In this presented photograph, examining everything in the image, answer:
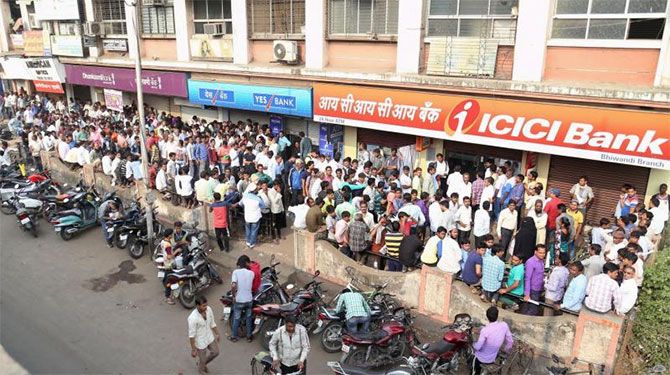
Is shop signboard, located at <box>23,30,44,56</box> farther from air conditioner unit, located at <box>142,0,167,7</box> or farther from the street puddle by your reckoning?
the street puddle

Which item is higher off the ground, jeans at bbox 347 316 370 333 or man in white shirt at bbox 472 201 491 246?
man in white shirt at bbox 472 201 491 246

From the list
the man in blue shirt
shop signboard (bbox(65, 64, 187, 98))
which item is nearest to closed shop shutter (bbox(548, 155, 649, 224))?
the man in blue shirt

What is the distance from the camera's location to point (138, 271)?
1085 cm

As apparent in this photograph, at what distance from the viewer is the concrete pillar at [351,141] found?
1501cm

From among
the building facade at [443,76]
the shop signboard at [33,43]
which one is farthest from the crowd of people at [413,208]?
the shop signboard at [33,43]

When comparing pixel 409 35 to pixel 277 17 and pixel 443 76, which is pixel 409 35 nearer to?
pixel 443 76

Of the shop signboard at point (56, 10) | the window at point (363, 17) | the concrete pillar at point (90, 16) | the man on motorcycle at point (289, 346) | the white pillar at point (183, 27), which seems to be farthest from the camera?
the shop signboard at point (56, 10)

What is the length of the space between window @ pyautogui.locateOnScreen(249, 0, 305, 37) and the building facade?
0.04 meters

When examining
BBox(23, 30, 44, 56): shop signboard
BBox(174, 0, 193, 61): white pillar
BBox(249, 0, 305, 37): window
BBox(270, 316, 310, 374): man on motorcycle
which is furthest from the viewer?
BBox(23, 30, 44, 56): shop signboard

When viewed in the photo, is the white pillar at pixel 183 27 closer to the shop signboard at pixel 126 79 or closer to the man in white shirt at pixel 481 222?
the shop signboard at pixel 126 79

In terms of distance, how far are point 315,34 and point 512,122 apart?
620 centimetres

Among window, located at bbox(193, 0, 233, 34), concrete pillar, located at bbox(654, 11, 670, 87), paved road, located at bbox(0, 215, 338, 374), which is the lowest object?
paved road, located at bbox(0, 215, 338, 374)

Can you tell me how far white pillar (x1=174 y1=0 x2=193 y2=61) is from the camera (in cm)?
1762

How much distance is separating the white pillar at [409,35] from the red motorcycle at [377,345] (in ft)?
23.6
